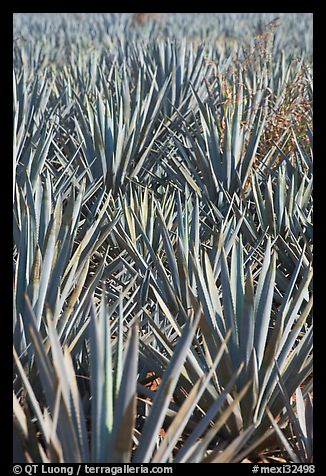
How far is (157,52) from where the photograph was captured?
18.3 ft

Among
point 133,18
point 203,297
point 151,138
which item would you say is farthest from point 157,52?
point 133,18

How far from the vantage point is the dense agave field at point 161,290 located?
1.23 m

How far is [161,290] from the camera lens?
2.08 metres

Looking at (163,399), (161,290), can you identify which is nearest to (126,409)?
(163,399)

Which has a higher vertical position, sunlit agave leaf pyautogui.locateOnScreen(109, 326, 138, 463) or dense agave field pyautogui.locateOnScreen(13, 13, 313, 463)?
sunlit agave leaf pyautogui.locateOnScreen(109, 326, 138, 463)

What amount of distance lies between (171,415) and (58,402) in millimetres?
563

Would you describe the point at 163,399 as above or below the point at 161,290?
above

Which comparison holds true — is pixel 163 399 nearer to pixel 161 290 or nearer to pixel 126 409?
pixel 126 409

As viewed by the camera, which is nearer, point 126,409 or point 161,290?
point 126,409

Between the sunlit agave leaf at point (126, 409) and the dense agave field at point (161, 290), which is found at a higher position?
the sunlit agave leaf at point (126, 409)

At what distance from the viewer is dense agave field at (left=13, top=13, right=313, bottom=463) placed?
123cm

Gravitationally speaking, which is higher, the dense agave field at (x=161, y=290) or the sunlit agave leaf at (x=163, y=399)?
the sunlit agave leaf at (x=163, y=399)

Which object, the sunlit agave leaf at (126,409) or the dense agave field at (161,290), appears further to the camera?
the dense agave field at (161,290)
